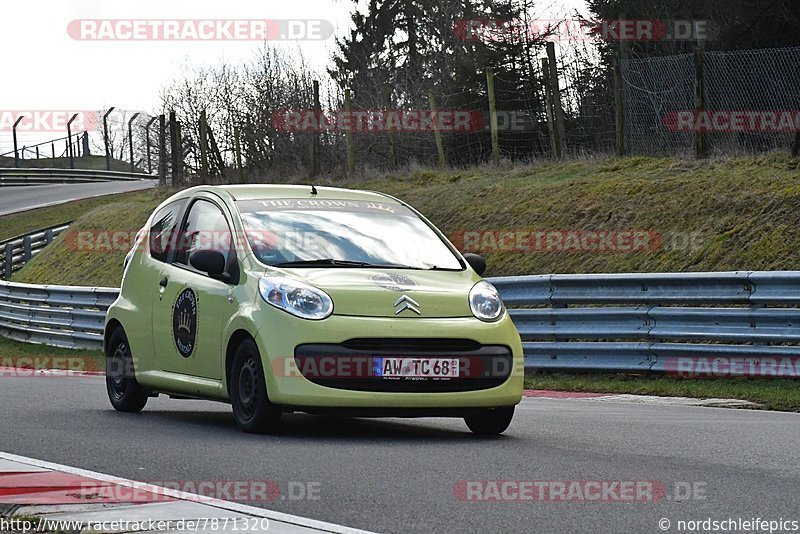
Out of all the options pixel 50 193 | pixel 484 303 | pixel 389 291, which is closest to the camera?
pixel 389 291

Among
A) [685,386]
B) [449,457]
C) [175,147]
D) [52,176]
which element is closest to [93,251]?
[175,147]

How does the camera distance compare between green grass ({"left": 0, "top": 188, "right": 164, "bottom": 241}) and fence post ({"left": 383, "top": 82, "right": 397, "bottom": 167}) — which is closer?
fence post ({"left": 383, "top": 82, "right": 397, "bottom": 167})

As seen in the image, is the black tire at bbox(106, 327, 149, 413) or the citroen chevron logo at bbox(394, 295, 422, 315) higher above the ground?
the citroen chevron logo at bbox(394, 295, 422, 315)

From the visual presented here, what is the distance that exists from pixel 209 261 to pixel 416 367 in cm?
167

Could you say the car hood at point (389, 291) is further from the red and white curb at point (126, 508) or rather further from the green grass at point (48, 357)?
the green grass at point (48, 357)

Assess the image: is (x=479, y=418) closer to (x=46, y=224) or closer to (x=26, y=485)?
(x=26, y=485)

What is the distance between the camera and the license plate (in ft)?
27.3

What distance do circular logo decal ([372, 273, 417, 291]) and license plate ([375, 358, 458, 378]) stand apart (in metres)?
0.49

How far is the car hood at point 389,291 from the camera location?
845cm

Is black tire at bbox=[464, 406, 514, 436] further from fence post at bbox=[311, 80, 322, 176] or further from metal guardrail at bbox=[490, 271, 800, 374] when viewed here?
fence post at bbox=[311, 80, 322, 176]

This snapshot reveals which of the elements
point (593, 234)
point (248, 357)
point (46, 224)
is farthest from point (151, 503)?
point (46, 224)

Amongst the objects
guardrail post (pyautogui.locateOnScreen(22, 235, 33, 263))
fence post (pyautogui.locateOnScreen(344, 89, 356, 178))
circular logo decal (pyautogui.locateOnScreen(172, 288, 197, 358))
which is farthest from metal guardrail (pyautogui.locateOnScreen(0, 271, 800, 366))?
guardrail post (pyautogui.locateOnScreen(22, 235, 33, 263))

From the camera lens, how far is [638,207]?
19.1 meters

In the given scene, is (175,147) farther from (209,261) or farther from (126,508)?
(126,508)
